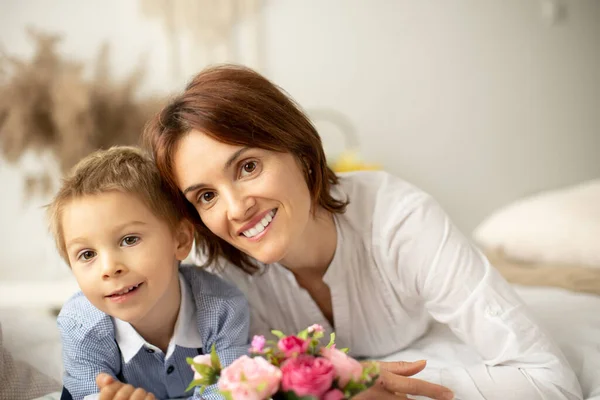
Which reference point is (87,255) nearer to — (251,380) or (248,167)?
(248,167)

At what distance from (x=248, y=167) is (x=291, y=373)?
58 centimetres

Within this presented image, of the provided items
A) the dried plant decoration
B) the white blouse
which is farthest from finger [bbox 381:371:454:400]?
the dried plant decoration

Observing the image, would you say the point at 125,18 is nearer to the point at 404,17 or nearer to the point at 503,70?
the point at 404,17

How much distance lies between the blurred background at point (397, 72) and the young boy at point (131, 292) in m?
1.82

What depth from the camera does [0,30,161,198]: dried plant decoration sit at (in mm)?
2266

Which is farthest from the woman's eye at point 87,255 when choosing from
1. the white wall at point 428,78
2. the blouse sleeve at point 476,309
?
the white wall at point 428,78

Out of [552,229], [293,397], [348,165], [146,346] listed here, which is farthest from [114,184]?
[552,229]

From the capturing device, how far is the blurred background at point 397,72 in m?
3.27

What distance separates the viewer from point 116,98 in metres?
2.54

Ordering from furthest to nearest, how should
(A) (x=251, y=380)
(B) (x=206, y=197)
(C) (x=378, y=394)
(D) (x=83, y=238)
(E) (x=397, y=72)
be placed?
(E) (x=397, y=72) < (B) (x=206, y=197) < (D) (x=83, y=238) < (C) (x=378, y=394) < (A) (x=251, y=380)

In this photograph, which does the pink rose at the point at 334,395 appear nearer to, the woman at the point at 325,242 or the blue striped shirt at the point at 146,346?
the woman at the point at 325,242

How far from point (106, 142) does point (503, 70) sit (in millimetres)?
2362

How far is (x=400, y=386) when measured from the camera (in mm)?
1055

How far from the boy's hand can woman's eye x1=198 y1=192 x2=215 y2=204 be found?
0.39 metres
